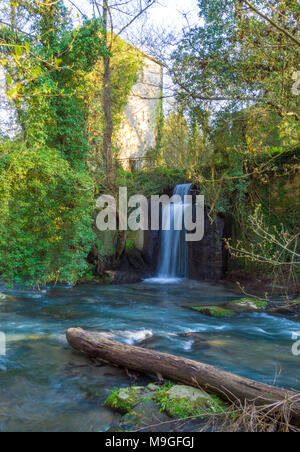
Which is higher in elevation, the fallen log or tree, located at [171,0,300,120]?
A: tree, located at [171,0,300,120]

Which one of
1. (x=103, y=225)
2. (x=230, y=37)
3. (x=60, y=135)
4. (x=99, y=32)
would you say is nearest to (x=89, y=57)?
(x=99, y=32)

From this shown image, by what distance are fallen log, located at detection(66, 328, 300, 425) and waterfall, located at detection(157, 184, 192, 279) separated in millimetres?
8784

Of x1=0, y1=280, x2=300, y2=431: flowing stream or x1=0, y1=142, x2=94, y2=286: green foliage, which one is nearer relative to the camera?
x1=0, y1=280, x2=300, y2=431: flowing stream

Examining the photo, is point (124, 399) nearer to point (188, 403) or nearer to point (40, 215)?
point (188, 403)

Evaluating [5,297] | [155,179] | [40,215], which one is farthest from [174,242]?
[5,297]

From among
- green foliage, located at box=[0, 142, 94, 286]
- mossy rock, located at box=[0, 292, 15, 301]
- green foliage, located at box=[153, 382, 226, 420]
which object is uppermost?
green foliage, located at box=[0, 142, 94, 286]

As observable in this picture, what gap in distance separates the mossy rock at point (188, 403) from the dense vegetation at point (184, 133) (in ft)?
13.3

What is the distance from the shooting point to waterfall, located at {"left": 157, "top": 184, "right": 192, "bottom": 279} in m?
13.6

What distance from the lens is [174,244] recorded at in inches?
547

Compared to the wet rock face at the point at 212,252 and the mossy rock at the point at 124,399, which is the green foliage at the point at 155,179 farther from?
the mossy rock at the point at 124,399

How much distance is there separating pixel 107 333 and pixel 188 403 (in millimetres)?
3071

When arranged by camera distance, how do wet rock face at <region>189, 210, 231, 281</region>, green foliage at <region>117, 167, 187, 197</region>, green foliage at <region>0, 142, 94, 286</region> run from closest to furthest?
green foliage at <region>0, 142, 94, 286</region> < wet rock face at <region>189, 210, 231, 281</region> < green foliage at <region>117, 167, 187, 197</region>

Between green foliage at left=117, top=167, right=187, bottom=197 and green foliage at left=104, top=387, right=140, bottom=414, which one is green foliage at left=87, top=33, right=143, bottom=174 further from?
green foliage at left=104, top=387, right=140, bottom=414

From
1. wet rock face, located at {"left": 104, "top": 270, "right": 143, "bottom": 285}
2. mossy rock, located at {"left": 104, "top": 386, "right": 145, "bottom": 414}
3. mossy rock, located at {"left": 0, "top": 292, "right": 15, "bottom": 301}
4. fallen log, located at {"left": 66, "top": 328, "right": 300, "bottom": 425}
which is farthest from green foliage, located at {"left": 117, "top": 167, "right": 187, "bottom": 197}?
mossy rock, located at {"left": 104, "top": 386, "right": 145, "bottom": 414}
